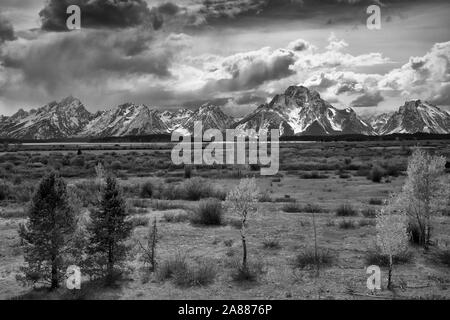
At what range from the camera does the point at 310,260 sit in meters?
13.0

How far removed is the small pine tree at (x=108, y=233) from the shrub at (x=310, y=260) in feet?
16.6

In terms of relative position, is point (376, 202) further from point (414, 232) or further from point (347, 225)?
point (414, 232)

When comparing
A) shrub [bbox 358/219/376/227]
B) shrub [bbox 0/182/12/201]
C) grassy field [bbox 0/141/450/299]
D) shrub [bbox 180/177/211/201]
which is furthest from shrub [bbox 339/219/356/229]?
shrub [bbox 0/182/12/201]

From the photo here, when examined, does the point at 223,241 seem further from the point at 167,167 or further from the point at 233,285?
the point at 167,167

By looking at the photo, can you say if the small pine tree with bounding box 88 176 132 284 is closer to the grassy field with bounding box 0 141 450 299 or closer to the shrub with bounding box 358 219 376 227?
the grassy field with bounding box 0 141 450 299

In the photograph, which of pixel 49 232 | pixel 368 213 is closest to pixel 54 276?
pixel 49 232

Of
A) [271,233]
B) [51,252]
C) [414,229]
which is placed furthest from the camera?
[271,233]

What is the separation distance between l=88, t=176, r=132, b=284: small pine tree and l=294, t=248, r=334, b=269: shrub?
5.06m

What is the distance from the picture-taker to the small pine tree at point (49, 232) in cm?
1091

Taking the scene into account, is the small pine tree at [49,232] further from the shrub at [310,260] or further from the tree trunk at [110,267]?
the shrub at [310,260]
